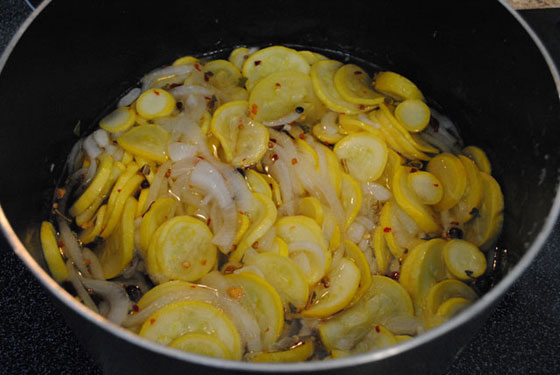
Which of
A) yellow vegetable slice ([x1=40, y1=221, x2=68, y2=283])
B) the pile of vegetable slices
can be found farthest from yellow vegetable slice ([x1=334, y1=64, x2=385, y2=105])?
yellow vegetable slice ([x1=40, y1=221, x2=68, y2=283])

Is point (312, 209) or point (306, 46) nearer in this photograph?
point (312, 209)

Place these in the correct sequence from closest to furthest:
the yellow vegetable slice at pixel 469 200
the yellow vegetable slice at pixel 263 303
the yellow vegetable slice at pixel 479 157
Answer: the yellow vegetable slice at pixel 263 303 < the yellow vegetable slice at pixel 469 200 < the yellow vegetable slice at pixel 479 157

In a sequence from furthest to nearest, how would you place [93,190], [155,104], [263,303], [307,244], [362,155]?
1. [155,104]
2. [362,155]
3. [93,190]
4. [307,244]
5. [263,303]

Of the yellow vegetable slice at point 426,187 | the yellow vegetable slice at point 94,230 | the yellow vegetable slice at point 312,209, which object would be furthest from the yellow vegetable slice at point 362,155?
the yellow vegetable slice at point 94,230

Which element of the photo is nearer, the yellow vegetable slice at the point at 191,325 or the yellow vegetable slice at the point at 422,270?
the yellow vegetable slice at the point at 191,325

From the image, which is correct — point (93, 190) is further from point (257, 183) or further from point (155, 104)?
point (257, 183)

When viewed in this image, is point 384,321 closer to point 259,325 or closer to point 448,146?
point 259,325

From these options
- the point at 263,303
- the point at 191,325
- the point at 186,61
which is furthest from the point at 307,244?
the point at 186,61

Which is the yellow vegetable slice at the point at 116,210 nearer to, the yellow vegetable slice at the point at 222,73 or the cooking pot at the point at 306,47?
the cooking pot at the point at 306,47
